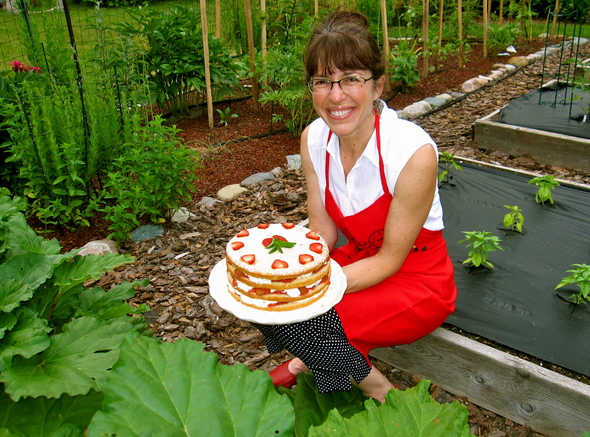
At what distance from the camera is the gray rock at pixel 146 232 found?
11.1 ft

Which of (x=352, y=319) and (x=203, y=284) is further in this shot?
(x=203, y=284)

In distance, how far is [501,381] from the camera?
2088 millimetres

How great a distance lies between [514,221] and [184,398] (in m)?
2.75

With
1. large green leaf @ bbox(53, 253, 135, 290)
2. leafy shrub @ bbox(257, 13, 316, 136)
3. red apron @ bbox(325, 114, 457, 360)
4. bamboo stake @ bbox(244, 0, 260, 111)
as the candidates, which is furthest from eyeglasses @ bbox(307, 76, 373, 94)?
bamboo stake @ bbox(244, 0, 260, 111)

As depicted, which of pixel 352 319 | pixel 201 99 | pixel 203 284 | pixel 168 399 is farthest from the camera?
pixel 201 99

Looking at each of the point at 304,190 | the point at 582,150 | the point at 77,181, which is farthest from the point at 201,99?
the point at 582,150

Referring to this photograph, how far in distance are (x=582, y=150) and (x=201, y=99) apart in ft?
13.0

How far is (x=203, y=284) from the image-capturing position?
9.98 ft

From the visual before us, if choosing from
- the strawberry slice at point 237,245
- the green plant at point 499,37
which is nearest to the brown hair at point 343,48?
the strawberry slice at point 237,245

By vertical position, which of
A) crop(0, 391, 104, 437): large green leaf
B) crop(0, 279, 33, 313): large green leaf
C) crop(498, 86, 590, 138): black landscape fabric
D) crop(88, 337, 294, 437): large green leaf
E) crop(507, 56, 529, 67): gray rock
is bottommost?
crop(498, 86, 590, 138): black landscape fabric

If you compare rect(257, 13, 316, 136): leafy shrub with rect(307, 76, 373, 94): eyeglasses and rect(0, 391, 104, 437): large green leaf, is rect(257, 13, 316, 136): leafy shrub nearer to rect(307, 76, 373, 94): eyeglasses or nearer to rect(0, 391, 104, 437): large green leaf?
rect(307, 76, 373, 94): eyeglasses

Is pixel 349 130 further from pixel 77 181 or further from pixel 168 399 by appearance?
pixel 77 181

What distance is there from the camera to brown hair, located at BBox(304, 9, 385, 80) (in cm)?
186

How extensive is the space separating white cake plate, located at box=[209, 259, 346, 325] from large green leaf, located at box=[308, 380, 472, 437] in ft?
1.72
